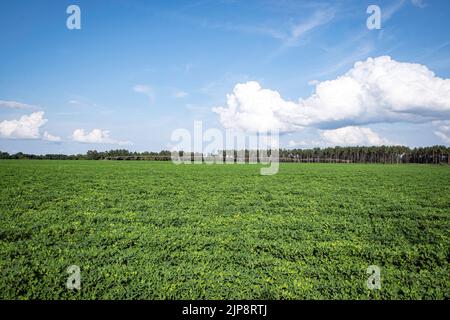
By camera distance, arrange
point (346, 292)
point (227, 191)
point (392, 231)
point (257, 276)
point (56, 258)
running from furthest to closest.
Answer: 1. point (227, 191)
2. point (392, 231)
3. point (56, 258)
4. point (257, 276)
5. point (346, 292)

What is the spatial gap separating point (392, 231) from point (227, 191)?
8257 mm

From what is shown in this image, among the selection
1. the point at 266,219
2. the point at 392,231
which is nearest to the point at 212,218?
the point at 266,219

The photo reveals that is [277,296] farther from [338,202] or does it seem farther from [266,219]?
[338,202]

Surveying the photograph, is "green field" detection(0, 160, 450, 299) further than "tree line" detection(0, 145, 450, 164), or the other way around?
"tree line" detection(0, 145, 450, 164)

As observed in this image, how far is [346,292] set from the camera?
5.04m

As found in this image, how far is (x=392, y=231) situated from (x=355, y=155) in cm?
15093

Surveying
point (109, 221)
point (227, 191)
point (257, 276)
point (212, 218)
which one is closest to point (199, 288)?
point (257, 276)

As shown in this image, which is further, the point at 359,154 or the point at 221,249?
the point at 359,154

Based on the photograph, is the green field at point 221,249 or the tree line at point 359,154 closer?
the green field at point 221,249

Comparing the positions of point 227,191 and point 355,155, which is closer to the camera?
point 227,191

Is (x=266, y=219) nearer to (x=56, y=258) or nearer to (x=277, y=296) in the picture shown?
(x=277, y=296)
